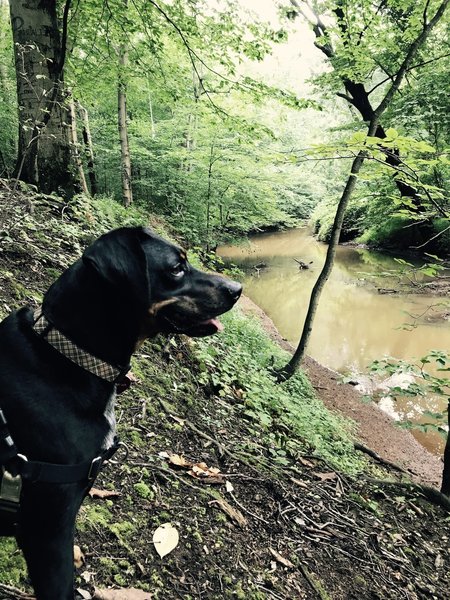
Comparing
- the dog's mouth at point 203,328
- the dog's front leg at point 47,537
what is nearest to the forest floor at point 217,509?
the dog's front leg at point 47,537

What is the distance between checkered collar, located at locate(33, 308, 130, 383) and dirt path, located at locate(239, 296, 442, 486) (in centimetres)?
573

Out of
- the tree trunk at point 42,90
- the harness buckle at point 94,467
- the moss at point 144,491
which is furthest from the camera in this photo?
the tree trunk at point 42,90

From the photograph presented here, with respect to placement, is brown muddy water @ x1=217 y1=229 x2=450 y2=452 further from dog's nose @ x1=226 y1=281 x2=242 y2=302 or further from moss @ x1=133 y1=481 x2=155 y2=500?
moss @ x1=133 y1=481 x2=155 y2=500

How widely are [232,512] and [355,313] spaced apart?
15009mm

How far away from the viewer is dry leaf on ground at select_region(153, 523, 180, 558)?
2.28m

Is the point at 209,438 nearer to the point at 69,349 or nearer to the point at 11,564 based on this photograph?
the point at 11,564

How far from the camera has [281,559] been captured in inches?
106

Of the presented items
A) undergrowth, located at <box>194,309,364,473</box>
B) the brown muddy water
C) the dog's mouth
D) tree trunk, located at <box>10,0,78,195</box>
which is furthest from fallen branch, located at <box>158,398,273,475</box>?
tree trunk, located at <box>10,0,78,195</box>

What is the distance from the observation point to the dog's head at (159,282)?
5.56ft

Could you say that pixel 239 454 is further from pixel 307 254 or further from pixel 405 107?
pixel 307 254

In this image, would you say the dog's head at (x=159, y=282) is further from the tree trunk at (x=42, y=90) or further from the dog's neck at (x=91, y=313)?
the tree trunk at (x=42, y=90)

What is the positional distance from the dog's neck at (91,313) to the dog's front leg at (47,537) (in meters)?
0.53

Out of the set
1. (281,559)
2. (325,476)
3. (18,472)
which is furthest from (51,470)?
(325,476)

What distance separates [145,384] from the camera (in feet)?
13.0
